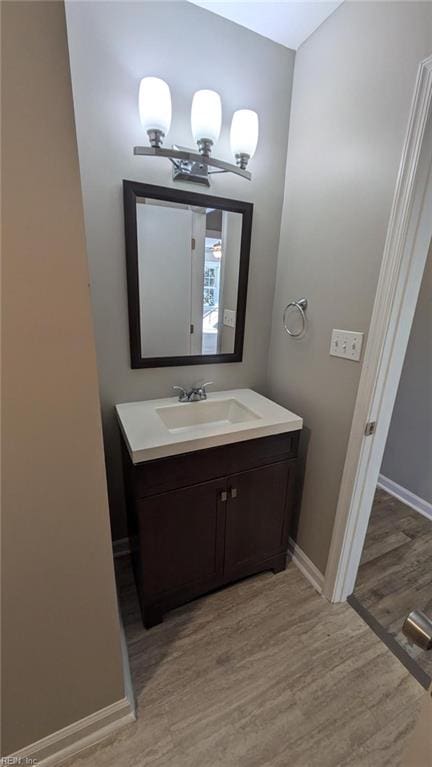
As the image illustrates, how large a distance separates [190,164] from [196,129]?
13 cm

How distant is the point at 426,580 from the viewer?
1642 mm

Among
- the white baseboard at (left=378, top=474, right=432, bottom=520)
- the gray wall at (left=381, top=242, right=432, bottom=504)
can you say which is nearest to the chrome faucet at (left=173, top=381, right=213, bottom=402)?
the gray wall at (left=381, top=242, right=432, bottom=504)

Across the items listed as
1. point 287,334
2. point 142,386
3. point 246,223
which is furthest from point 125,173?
point 287,334

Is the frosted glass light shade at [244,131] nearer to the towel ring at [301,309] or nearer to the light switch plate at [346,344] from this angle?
the towel ring at [301,309]

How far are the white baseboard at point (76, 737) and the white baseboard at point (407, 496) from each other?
2.07 metres

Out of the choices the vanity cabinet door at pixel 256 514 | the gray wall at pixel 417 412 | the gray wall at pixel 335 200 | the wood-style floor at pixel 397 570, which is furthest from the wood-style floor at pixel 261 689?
the gray wall at pixel 417 412

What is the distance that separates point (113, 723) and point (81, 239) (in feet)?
4.96

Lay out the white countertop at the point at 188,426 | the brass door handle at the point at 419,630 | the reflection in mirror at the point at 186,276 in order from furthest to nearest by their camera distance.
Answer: the reflection in mirror at the point at 186,276 < the white countertop at the point at 188,426 < the brass door handle at the point at 419,630

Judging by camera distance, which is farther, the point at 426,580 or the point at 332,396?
the point at 426,580

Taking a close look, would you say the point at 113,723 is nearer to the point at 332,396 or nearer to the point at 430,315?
the point at 332,396

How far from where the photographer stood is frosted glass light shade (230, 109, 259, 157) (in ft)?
4.26

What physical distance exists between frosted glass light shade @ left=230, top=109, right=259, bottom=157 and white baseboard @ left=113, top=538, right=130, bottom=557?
2.04 m

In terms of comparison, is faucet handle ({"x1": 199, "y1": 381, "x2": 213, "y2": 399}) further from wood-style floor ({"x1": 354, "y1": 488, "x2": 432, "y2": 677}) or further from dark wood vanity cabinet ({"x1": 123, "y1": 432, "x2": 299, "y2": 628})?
wood-style floor ({"x1": 354, "y1": 488, "x2": 432, "y2": 677})

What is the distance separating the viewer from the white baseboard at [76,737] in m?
0.94
